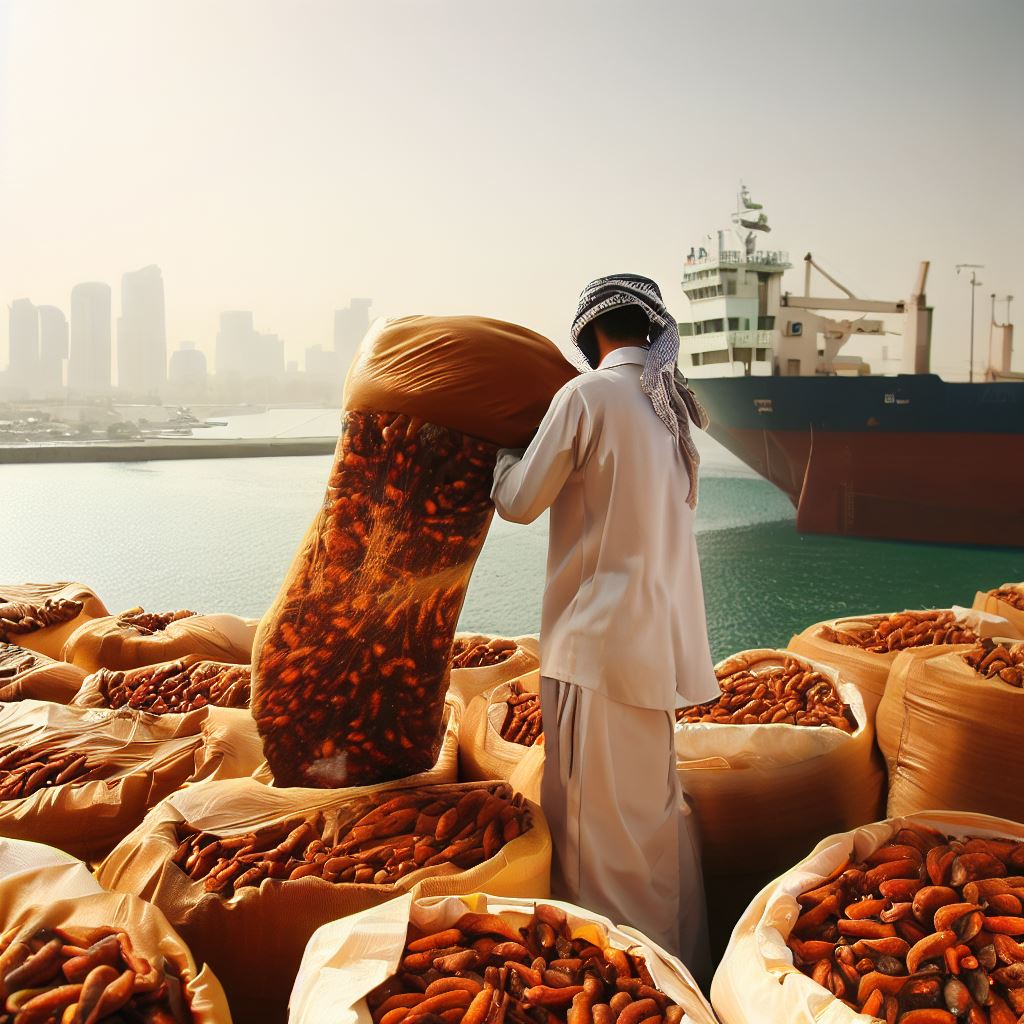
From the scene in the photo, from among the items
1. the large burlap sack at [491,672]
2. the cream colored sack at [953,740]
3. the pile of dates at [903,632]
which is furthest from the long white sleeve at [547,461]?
the pile of dates at [903,632]

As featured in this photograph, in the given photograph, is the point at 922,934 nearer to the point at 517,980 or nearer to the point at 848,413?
the point at 517,980

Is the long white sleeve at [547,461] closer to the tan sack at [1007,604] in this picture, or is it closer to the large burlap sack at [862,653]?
the large burlap sack at [862,653]

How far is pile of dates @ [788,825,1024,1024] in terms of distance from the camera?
993 mm

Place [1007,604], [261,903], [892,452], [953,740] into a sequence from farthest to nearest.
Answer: [892,452] → [1007,604] → [953,740] → [261,903]

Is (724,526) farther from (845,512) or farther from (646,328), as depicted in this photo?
(646,328)

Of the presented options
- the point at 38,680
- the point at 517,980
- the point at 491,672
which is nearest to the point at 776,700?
the point at 491,672

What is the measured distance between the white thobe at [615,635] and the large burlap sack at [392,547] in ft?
0.29

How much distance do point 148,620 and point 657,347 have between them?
2172mm

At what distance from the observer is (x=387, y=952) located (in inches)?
40.7

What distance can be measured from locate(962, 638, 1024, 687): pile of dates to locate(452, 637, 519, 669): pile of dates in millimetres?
1203

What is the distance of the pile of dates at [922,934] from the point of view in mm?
993

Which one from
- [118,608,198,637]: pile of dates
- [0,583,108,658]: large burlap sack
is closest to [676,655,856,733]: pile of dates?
[118,608,198,637]: pile of dates

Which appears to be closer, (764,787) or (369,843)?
(369,843)

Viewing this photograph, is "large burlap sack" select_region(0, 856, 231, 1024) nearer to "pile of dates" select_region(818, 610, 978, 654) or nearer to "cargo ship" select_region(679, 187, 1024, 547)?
"pile of dates" select_region(818, 610, 978, 654)
